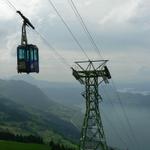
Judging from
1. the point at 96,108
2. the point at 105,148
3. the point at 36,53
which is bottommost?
the point at 105,148

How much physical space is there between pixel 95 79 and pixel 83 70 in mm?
1984

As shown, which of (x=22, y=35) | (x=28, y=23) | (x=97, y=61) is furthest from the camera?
(x=97, y=61)

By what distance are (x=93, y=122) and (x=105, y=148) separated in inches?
142

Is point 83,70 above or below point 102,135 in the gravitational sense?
above

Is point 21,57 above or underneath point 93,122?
above

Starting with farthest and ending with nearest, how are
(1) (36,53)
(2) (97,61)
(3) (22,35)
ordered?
(2) (97,61)
(1) (36,53)
(3) (22,35)

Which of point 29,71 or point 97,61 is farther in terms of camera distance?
point 97,61

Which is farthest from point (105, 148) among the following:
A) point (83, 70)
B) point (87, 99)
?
point (83, 70)

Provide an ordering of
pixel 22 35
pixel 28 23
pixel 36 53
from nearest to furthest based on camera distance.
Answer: pixel 28 23
pixel 22 35
pixel 36 53

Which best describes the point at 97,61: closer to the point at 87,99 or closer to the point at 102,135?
the point at 87,99

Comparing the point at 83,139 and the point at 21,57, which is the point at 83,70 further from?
the point at 21,57

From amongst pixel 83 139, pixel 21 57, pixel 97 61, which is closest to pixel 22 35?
pixel 21 57

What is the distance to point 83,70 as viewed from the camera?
4803cm

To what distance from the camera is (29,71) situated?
3441 centimetres
